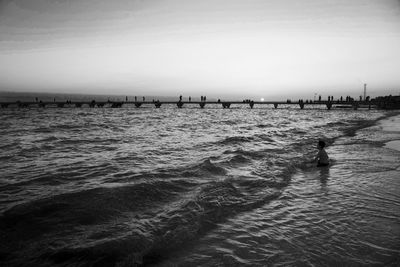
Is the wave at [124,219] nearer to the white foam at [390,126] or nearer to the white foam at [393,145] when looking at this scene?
the white foam at [393,145]

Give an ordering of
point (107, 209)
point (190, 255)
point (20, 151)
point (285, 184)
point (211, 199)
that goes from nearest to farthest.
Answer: point (190, 255) < point (107, 209) < point (211, 199) < point (285, 184) < point (20, 151)

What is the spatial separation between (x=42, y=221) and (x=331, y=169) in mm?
9526

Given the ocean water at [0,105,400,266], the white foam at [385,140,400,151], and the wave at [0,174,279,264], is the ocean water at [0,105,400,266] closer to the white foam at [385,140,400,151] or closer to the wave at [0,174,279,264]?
the wave at [0,174,279,264]

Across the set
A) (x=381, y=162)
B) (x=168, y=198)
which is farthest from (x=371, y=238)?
(x=381, y=162)

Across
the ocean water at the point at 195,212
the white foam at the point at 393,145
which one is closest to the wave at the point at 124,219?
the ocean water at the point at 195,212

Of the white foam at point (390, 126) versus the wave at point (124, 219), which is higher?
the white foam at point (390, 126)

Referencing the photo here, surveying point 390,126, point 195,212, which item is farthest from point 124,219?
point 390,126

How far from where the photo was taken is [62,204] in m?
5.98

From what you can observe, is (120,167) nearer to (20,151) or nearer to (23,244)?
(23,244)

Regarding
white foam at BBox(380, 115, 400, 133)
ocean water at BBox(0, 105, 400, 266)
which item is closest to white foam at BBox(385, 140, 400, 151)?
ocean water at BBox(0, 105, 400, 266)

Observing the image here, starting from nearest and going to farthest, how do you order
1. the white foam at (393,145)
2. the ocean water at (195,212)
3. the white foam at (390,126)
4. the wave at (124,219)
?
the ocean water at (195,212)
the wave at (124,219)
the white foam at (393,145)
the white foam at (390,126)

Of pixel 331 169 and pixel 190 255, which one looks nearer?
pixel 190 255

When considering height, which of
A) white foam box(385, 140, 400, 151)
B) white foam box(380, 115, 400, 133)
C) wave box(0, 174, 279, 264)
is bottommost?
wave box(0, 174, 279, 264)

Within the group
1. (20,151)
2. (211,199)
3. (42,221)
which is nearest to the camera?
(42,221)
